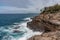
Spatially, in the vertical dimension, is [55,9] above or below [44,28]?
above

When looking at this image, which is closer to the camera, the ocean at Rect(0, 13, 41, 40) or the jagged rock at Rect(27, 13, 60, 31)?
the jagged rock at Rect(27, 13, 60, 31)

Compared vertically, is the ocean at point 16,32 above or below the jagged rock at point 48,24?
below

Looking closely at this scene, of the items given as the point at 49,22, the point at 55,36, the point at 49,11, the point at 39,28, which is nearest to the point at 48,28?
the point at 49,22

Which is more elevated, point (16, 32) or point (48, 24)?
point (48, 24)

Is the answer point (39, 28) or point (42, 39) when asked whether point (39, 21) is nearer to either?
point (39, 28)

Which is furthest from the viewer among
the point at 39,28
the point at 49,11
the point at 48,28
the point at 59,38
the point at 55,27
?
the point at 49,11

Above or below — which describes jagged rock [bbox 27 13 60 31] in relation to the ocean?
above

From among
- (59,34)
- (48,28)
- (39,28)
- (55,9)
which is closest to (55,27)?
(48,28)

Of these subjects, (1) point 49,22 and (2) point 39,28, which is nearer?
(1) point 49,22

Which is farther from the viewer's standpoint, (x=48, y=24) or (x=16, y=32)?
(x=16, y=32)

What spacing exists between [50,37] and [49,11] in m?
13.8

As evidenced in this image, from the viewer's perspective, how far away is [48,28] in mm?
22891

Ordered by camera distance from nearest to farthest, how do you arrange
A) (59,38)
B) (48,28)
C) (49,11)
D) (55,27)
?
(59,38), (55,27), (48,28), (49,11)

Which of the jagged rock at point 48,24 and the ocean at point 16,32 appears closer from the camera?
the jagged rock at point 48,24
